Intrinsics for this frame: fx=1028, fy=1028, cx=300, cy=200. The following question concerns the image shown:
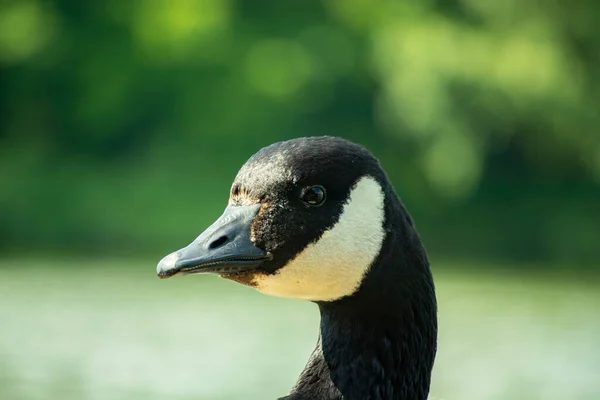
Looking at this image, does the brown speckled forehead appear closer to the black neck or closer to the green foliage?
the black neck

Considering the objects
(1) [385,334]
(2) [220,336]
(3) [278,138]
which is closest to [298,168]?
(1) [385,334]

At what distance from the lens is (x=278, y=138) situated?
1667cm

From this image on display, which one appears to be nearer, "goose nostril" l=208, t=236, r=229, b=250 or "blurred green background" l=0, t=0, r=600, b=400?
"goose nostril" l=208, t=236, r=229, b=250

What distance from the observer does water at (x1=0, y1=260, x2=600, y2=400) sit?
8.45m

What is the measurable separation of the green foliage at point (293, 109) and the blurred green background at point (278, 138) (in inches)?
1.3

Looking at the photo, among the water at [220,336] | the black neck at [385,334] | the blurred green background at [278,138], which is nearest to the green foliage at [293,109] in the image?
the blurred green background at [278,138]

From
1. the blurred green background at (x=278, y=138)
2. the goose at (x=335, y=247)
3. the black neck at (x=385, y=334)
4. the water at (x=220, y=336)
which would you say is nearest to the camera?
the goose at (x=335, y=247)

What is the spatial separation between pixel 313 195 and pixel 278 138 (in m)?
13.2

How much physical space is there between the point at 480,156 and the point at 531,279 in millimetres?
2568

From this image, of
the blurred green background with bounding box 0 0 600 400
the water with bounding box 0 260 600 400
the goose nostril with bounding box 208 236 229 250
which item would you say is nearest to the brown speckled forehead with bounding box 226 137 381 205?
the goose nostril with bounding box 208 236 229 250

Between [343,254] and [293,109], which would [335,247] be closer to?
[343,254]

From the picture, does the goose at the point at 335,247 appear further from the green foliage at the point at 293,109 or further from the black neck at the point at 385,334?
the green foliage at the point at 293,109

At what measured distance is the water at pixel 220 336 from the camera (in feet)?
27.7

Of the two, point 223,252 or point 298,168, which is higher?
point 298,168
